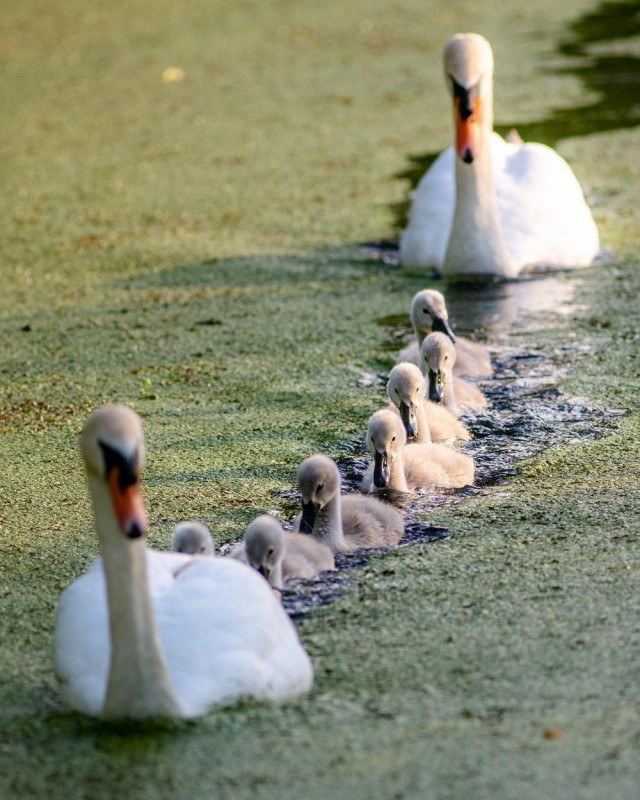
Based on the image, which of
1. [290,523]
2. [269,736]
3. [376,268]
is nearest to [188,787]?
[269,736]

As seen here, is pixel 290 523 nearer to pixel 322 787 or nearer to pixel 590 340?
pixel 322 787

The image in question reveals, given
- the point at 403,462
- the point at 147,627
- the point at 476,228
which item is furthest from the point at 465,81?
the point at 147,627

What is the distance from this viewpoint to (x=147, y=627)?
3074 millimetres

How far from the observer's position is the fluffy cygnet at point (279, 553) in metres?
3.82

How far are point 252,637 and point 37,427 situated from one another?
2462mm

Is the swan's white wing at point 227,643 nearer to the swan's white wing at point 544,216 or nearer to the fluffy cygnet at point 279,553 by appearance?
the fluffy cygnet at point 279,553

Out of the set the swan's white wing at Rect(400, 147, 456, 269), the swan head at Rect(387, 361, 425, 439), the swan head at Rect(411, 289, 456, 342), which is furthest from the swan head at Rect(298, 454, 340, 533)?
the swan's white wing at Rect(400, 147, 456, 269)

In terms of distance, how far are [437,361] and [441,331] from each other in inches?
19.2

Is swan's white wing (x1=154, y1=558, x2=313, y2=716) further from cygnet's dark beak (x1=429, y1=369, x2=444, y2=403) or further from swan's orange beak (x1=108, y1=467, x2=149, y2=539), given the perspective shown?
cygnet's dark beak (x1=429, y1=369, x2=444, y2=403)

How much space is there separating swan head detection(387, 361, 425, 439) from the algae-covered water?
11.3 inches

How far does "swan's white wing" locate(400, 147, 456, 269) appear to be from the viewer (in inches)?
285

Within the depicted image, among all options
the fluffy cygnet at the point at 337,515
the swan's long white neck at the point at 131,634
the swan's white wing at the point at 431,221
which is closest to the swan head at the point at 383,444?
the fluffy cygnet at the point at 337,515

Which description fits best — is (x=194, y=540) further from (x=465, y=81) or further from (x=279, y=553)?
(x=465, y=81)

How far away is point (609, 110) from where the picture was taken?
1008cm
